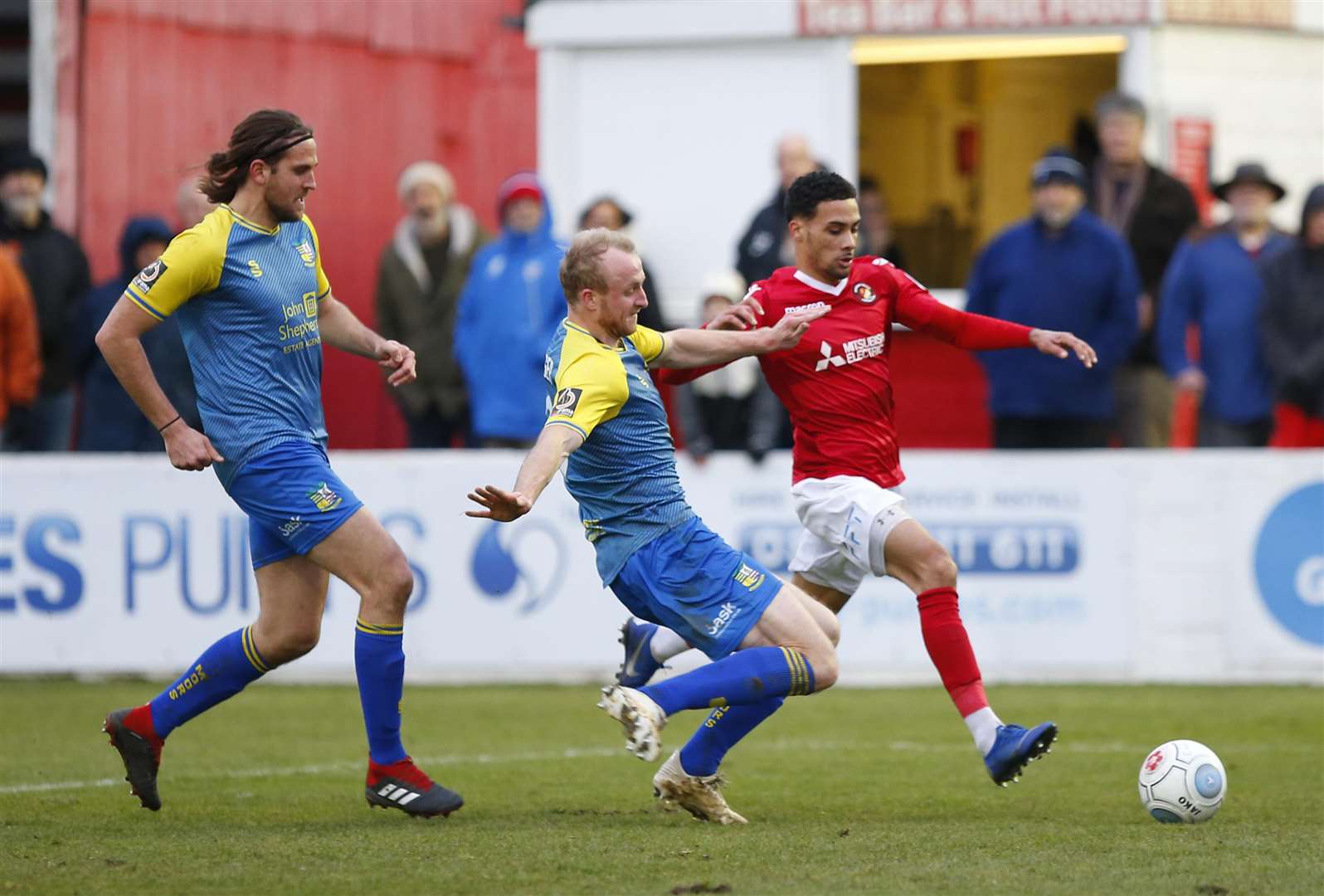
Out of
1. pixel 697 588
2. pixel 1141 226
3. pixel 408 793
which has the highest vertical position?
pixel 1141 226

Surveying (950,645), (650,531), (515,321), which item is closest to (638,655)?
(650,531)

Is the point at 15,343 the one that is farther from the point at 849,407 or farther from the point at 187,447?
the point at 849,407

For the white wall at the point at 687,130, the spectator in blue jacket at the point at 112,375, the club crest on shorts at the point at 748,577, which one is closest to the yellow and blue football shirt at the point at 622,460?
the club crest on shorts at the point at 748,577

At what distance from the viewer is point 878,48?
628 inches

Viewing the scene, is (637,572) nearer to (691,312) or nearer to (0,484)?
(0,484)

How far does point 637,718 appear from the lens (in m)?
6.46

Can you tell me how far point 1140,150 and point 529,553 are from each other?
476 cm

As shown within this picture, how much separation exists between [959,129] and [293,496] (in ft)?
36.1

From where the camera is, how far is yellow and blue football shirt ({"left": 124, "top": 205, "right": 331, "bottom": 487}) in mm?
7129

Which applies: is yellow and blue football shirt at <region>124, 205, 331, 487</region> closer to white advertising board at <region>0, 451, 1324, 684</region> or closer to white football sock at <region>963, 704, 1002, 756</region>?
white football sock at <region>963, 704, 1002, 756</region>

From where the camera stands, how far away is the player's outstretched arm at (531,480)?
6160 mm

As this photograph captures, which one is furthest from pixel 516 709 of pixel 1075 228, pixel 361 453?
pixel 1075 228

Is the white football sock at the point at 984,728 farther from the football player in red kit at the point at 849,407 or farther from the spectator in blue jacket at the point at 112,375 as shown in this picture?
the spectator in blue jacket at the point at 112,375

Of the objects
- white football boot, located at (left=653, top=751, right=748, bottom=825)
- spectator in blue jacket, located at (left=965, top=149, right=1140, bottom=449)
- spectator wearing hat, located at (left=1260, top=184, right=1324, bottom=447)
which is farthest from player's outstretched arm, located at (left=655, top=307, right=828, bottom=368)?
spectator wearing hat, located at (left=1260, top=184, right=1324, bottom=447)
